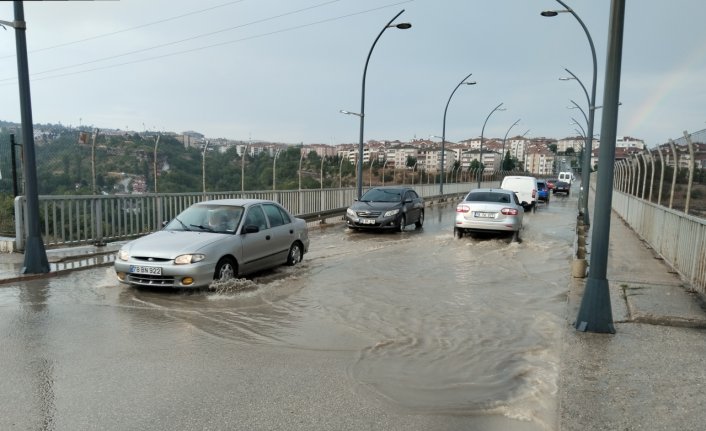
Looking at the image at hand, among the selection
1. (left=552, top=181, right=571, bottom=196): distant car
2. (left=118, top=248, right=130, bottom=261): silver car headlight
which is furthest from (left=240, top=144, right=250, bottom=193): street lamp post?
(left=552, top=181, right=571, bottom=196): distant car

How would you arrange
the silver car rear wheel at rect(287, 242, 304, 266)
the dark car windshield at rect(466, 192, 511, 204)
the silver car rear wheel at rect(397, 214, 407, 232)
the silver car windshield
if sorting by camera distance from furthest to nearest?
the silver car rear wheel at rect(397, 214, 407, 232) → the dark car windshield at rect(466, 192, 511, 204) → the silver car rear wheel at rect(287, 242, 304, 266) → the silver car windshield

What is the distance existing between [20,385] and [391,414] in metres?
3.13

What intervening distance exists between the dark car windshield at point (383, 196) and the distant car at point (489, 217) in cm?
295

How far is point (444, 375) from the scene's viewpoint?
516 cm

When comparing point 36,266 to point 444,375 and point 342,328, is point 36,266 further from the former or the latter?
point 444,375

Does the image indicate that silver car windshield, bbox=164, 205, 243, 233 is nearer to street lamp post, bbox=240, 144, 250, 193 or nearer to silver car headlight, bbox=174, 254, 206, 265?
silver car headlight, bbox=174, 254, 206, 265

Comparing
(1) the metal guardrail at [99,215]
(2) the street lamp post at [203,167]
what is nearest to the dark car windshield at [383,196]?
(1) the metal guardrail at [99,215]

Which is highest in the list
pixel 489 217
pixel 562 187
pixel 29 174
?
pixel 29 174

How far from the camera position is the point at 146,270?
8.03m

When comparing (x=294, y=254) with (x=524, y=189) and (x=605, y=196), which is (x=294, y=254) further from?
(x=524, y=189)

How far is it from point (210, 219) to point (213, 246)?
3.96 ft

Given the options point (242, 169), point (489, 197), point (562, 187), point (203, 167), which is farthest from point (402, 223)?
point (562, 187)

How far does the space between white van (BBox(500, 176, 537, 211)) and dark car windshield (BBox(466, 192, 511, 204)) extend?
505 inches

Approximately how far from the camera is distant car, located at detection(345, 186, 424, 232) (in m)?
17.4
